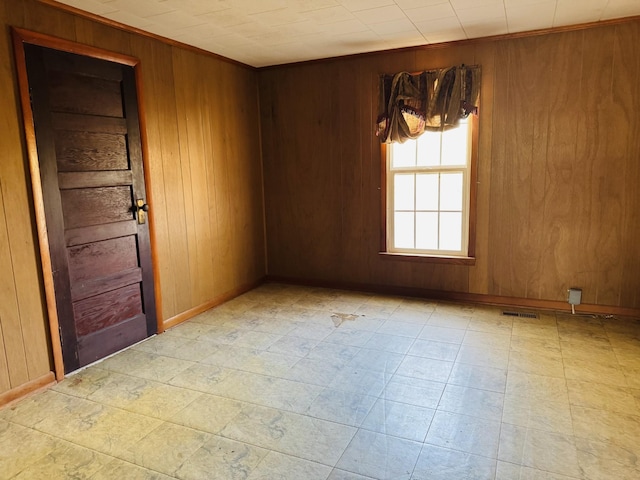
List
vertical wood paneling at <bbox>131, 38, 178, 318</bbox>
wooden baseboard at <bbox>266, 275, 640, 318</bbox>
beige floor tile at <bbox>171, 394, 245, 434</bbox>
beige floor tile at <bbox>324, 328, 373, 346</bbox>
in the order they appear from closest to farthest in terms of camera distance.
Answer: beige floor tile at <bbox>171, 394, 245, 434</bbox>, beige floor tile at <bbox>324, 328, 373, 346</bbox>, vertical wood paneling at <bbox>131, 38, 178, 318</bbox>, wooden baseboard at <bbox>266, 275, 640, 318</bbox>

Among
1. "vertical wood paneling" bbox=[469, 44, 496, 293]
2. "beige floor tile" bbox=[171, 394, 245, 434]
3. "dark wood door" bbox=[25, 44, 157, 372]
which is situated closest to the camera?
"beige floor tile" bbox=[171, 394, 245, 434]

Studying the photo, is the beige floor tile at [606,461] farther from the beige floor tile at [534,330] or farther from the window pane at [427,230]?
the window pane at [427,230]

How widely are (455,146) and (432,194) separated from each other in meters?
0.50

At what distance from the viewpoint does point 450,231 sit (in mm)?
4258

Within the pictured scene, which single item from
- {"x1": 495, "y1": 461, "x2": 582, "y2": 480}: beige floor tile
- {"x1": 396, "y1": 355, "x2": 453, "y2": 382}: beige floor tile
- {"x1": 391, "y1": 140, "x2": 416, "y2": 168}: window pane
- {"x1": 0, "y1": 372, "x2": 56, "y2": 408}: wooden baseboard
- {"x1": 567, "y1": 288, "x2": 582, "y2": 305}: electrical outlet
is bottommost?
{"x1": 495, "y1": 461, "x2": 582, "y2": 480}: beige floor tile

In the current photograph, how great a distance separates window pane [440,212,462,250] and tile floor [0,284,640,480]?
84 centimetres

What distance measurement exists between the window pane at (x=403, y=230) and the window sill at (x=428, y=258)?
107mm

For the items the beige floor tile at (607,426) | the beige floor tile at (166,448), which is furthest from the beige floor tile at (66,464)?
the beige floor tile at (607,426)

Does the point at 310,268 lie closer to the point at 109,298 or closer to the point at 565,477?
the point at 109,298

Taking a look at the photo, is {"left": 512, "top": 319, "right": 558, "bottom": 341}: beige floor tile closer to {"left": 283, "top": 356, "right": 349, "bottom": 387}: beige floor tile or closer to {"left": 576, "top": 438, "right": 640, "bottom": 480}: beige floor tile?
{"left": 576, "top": 438, "right": 640, "bottom": 480}: beige floor tile

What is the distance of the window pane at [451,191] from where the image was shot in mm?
4168

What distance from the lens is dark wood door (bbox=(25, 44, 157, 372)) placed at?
109 inches

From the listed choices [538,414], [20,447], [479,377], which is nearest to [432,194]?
[479,377]

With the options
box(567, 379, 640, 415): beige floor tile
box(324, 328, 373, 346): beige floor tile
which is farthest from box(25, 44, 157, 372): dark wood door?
box(567, 379, 640, 415): beige floor tile
